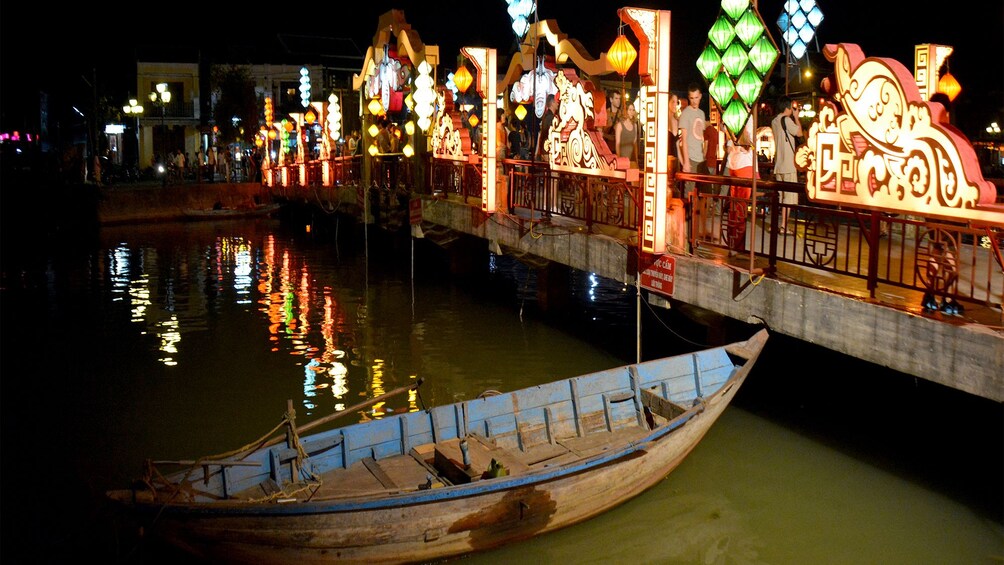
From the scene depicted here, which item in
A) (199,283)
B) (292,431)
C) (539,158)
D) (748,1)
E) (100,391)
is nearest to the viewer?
(292,431)

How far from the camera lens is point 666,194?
503 inches

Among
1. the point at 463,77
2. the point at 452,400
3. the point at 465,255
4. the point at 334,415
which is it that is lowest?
the point at 452,400

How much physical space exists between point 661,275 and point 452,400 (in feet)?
12.7

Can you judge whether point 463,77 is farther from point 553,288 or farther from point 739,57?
point 739,57

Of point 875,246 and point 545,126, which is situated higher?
Answer: point 545,126

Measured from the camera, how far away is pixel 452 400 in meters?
13.9

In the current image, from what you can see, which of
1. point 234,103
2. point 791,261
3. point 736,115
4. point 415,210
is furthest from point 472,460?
point 234,103

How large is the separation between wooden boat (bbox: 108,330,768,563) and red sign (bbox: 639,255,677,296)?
64.3 inches

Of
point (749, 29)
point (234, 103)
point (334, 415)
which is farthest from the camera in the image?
point (234, 103)

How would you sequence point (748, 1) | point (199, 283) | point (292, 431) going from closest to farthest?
point (292, 431) < point (748, 1) < point (199, 283)

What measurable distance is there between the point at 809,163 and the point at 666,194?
8.50 ft

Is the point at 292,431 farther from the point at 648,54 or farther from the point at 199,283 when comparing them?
the point at 199,283

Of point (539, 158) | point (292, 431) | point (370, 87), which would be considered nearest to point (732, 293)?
point (292, 431)

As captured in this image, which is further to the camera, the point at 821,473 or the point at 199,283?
the point at 199,283
